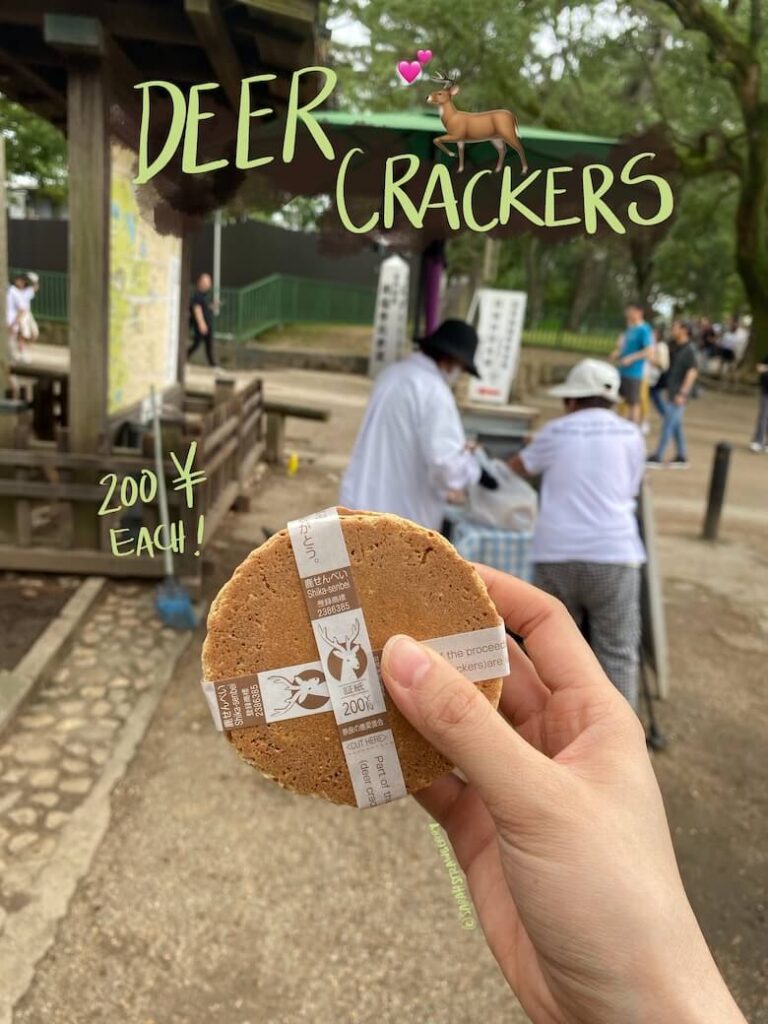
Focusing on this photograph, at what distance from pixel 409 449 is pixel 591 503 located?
1100 millimetres

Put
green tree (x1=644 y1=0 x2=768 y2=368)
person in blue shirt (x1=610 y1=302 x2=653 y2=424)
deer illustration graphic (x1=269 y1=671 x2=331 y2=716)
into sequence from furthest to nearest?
1. person in blue shirt (x1=610 y1=302 x2=653 y2=424)
2. green tree (x1=644 y1=0 x2=768 y2=368)
3. deer illustration graphic (x1=269 y1=671 x2=331 y2=716)

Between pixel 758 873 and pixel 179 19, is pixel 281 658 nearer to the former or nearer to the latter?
pixel 179 19

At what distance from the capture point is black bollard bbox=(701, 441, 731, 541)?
688cm

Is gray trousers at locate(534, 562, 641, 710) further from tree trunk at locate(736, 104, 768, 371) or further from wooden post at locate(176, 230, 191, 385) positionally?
wooden post at locate(176, 230, 191, 385)

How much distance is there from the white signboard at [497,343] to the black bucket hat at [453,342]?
11.2 feet

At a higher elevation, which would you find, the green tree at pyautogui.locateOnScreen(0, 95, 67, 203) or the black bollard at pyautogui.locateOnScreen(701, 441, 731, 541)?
the green tree at pyautogui.locateOnScreen(0, 95, 67, 203)

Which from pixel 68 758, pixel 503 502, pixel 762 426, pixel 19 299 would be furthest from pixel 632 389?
pixel 19 299

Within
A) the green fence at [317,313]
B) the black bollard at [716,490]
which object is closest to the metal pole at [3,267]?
the black bollard at [716,490]

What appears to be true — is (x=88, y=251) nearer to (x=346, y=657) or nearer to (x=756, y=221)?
(x=346, y=657)

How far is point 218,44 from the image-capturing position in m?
1.11

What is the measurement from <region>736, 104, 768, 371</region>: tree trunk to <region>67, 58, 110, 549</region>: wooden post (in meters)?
1.95

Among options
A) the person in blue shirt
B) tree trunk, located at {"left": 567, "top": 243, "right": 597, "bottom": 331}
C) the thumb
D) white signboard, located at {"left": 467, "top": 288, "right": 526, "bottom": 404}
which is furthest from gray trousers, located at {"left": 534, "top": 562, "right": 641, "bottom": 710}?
tree trunk, located at {"left": 567, "top": 243, "right": 597, "bottom": 331}

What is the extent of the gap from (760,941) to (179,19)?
9.84 ft

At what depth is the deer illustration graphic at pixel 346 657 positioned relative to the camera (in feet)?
3.31
